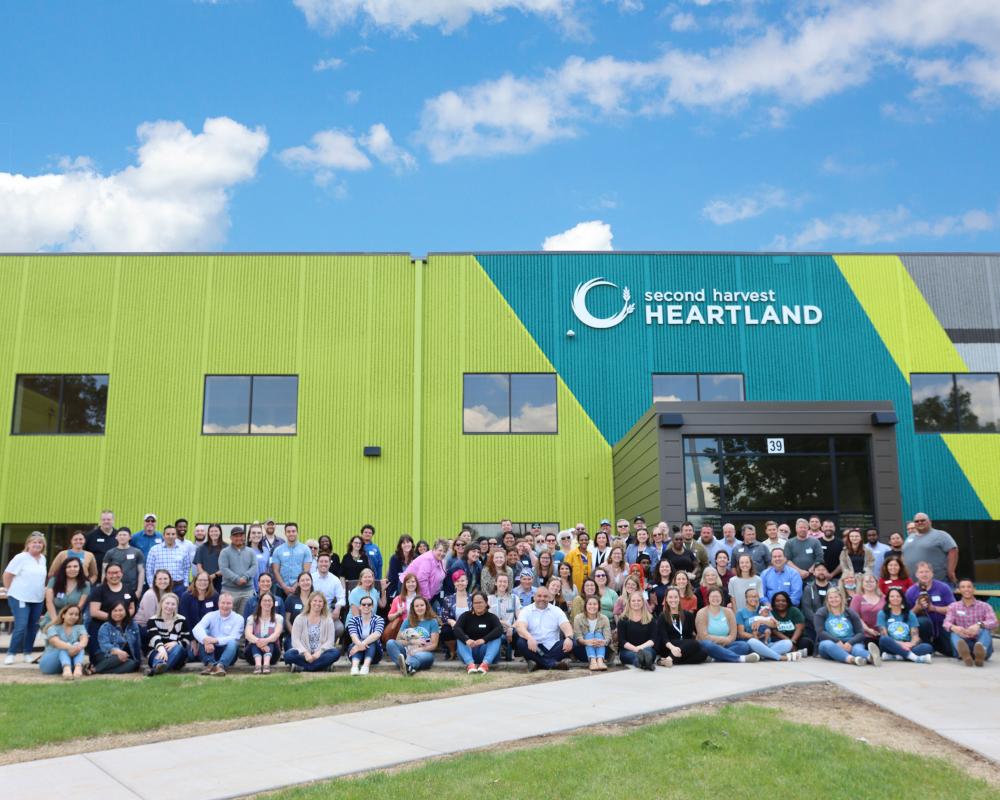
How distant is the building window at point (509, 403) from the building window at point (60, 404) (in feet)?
27.4

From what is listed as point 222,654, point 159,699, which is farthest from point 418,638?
point 159,699

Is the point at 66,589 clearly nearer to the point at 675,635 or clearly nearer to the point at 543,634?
the point at 543,634

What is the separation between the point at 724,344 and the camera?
2159cm

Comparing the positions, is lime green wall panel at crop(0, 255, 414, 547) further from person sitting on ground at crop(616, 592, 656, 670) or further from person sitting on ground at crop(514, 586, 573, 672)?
person sitting on ground at crop(616, 592, 656, 670)

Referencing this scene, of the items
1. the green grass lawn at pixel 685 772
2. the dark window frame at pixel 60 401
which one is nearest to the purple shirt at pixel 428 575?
the green grass lawn at pixel 685 772

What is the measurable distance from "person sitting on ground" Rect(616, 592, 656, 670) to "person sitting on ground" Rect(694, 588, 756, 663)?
2.30 ft

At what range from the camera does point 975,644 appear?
35.8 ft

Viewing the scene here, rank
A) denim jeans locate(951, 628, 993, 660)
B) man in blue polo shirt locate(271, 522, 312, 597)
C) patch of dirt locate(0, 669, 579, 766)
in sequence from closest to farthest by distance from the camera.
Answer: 1. patch of dirt locate(0, 669, 579, 766)
2. denim jeans locate(951, 628, 993, 660)
3. man in blue polo shirt locate(271, 522, 312, 597)

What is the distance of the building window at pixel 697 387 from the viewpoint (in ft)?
70.0

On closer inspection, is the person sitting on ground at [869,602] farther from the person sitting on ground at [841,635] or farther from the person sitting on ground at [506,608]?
the person sitting on ground at [506,608]

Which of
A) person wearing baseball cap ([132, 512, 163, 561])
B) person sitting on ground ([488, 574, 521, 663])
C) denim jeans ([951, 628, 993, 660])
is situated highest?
person wearing baseball cap ([132, 512, 163, 561])

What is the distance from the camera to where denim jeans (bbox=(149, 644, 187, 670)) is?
1099 cm

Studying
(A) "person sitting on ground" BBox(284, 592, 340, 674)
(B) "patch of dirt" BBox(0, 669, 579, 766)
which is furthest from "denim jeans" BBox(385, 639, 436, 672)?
(A) "person sitting on ground" BBox(284, 592, 340, 674)

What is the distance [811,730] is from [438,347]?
15.4 metres
